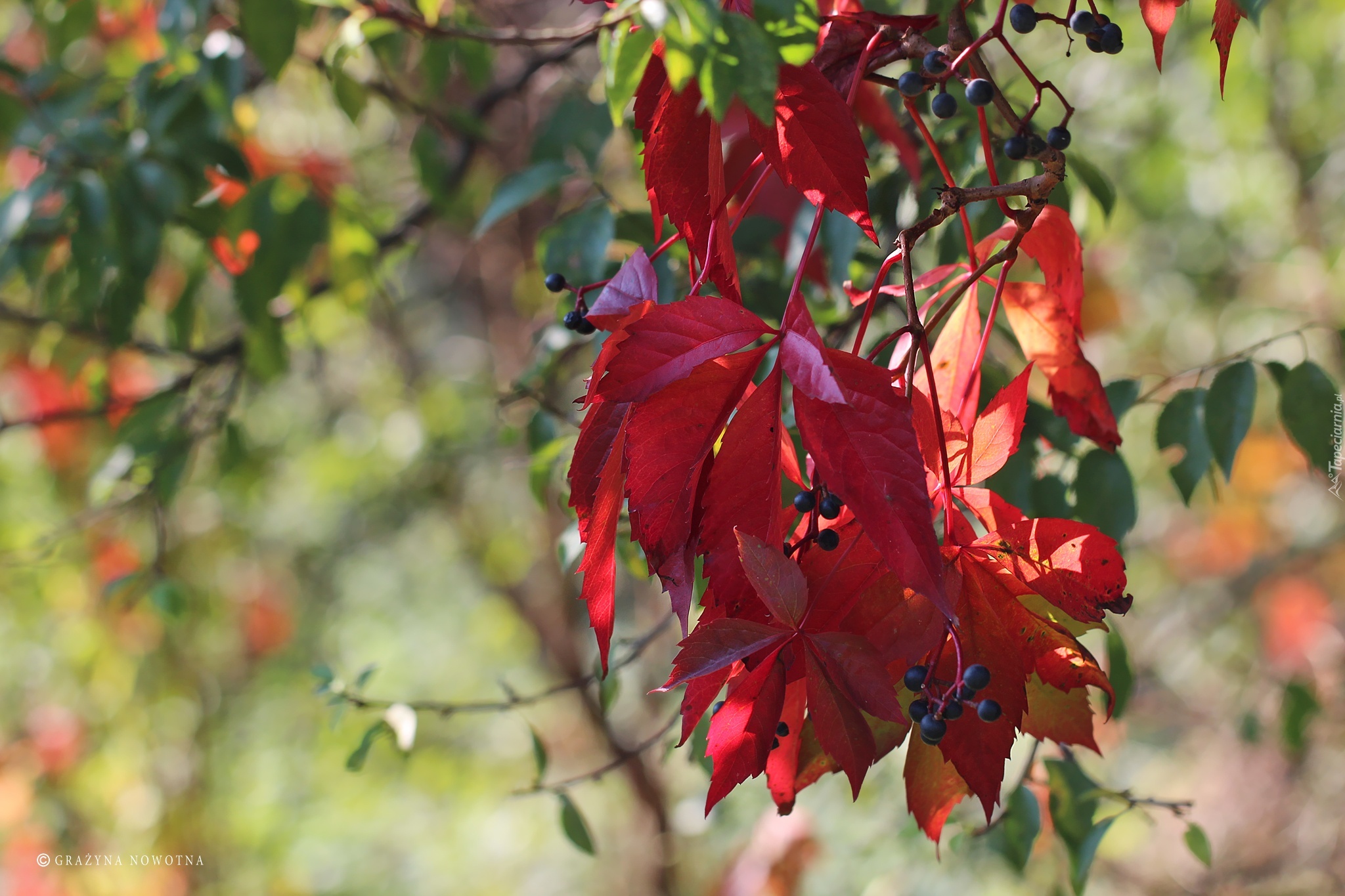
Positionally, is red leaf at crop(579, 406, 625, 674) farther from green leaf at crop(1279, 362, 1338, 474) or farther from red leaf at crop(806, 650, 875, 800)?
green leaf at crop(1279, 362, 1338, 474)

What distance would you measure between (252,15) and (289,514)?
2444 millimetres

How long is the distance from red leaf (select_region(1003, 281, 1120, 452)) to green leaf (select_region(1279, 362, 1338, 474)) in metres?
0.26

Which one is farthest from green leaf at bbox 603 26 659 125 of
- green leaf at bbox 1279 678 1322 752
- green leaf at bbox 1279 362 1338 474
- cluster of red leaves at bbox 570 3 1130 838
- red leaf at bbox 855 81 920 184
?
green leaf at bbox 1279 678 1322 752

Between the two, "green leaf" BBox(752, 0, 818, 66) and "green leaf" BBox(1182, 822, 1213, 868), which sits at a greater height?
"green leaf" BBox(752, 0, 818, 66)

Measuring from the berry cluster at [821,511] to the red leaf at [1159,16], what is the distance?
275mm

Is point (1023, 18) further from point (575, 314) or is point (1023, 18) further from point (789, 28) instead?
point (575, 314)

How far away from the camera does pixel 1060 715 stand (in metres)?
0.50

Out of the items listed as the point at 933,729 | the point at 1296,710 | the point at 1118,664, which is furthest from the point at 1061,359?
the point at 1296,710

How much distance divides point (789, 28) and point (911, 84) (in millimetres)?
72

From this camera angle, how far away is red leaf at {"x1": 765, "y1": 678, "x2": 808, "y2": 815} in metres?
0.50

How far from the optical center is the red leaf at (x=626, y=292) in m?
0.47

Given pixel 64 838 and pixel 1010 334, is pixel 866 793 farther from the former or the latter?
pixel 64 838

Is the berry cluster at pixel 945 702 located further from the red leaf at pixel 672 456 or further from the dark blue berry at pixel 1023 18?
the dark blue berry at pixel 1023 18

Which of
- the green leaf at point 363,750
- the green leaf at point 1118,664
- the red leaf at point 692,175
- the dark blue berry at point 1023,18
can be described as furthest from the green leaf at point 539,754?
the dark blue berry at point 1023,18
